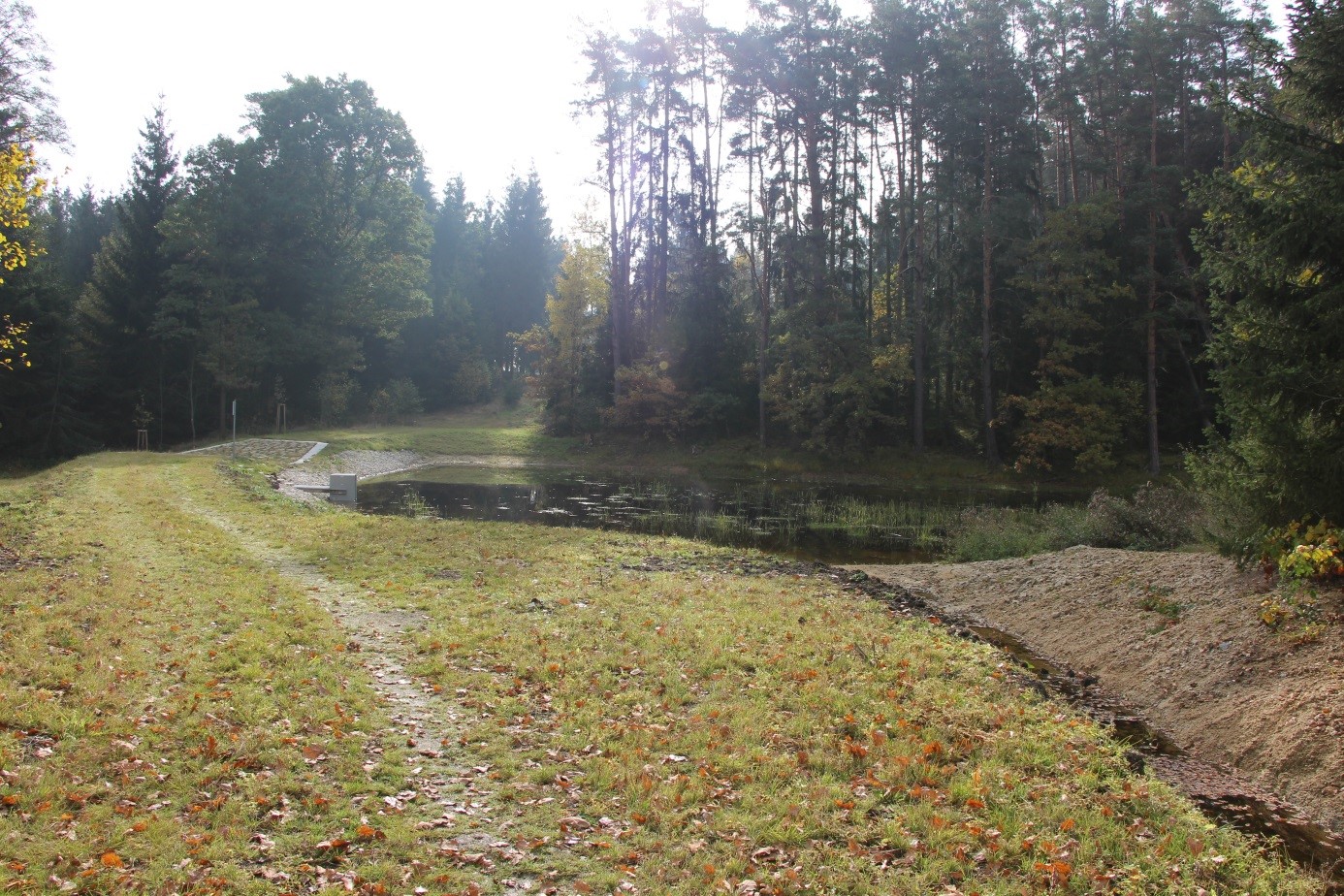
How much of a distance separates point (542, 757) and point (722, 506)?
21222 millimetres

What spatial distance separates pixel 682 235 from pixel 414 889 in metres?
46.2

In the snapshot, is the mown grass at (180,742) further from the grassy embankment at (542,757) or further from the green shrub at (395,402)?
the green shrub at (395,402)

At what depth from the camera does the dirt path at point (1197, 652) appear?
674cm

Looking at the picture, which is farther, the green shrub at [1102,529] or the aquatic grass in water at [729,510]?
the aquatic grass in water at [729,510]

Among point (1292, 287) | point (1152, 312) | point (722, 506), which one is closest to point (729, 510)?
point (722, 506)

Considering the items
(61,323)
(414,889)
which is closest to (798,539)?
(414,889)

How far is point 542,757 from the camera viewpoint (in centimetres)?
617

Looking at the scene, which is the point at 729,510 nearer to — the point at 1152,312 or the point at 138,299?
the point at 1152,312

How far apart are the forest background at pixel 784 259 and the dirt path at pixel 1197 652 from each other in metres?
22.2

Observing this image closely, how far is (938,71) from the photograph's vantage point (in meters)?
37.5

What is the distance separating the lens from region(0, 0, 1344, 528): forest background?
117 ft

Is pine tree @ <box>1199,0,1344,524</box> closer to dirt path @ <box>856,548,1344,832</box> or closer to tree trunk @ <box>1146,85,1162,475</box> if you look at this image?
dirt path @ <box>856,548,1344,832</box>

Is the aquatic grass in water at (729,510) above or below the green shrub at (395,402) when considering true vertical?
below

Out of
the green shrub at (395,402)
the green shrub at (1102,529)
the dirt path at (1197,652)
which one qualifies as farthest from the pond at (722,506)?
the green shrub at (395,402)
